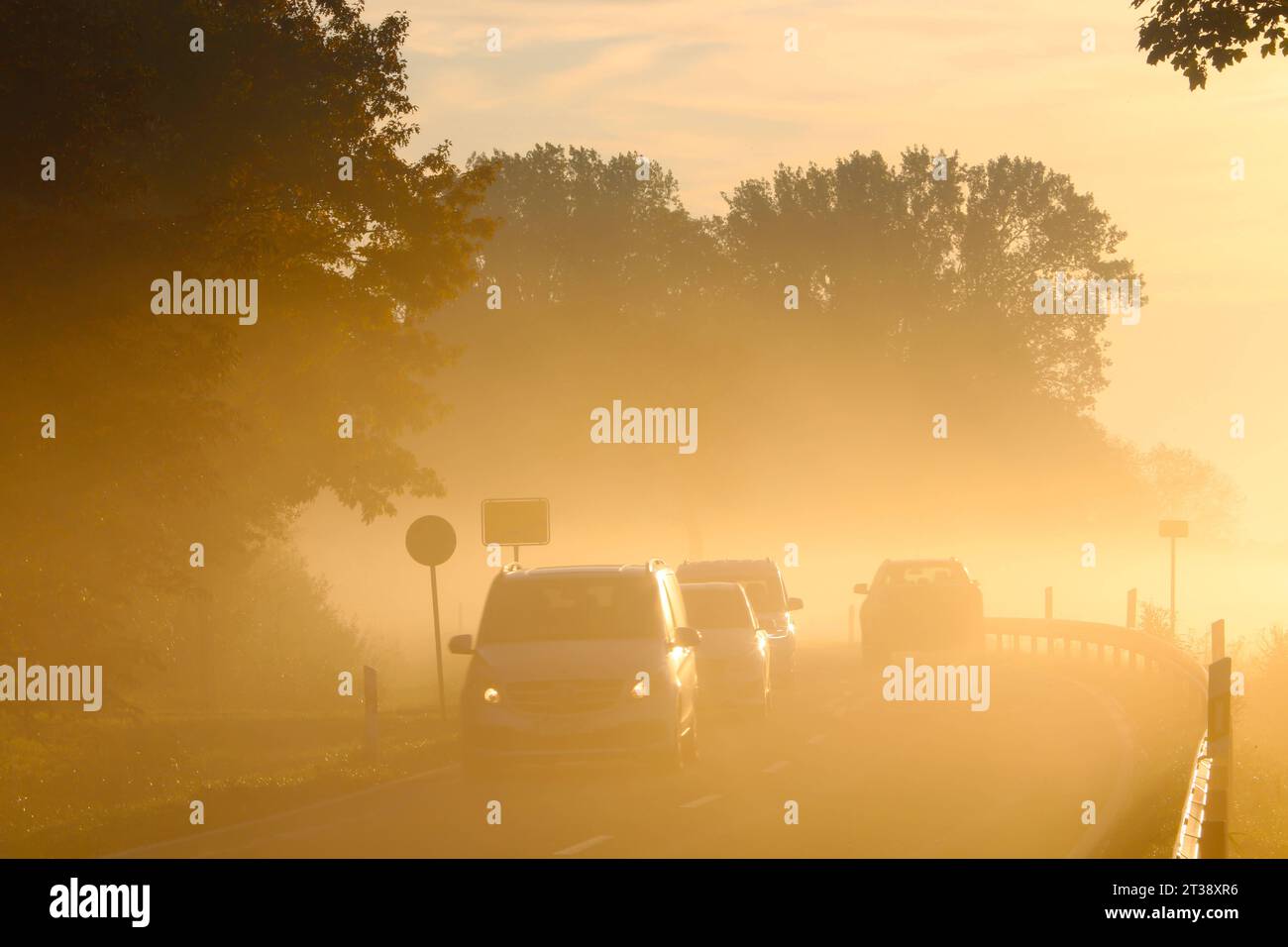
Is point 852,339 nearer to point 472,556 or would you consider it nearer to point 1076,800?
point 472,556

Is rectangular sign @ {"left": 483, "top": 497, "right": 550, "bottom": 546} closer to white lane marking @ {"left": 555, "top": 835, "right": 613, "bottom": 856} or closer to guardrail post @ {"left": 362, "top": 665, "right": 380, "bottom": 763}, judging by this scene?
guardrail post @ {"left": 362, "top": 665, "right": 380, "bottom": 763}

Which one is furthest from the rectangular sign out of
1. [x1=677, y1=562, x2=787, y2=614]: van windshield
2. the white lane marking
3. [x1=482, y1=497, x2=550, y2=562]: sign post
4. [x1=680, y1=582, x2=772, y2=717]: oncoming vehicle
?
the white lane marking

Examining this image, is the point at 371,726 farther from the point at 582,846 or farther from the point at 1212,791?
the point at 1212,791

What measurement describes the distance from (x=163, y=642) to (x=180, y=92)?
1119 cm

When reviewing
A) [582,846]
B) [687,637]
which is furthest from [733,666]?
[582,846]

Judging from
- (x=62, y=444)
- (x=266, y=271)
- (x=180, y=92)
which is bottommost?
(x=62, y=444)

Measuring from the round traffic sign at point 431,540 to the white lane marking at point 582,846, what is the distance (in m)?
11.8

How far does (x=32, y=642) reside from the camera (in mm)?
22500

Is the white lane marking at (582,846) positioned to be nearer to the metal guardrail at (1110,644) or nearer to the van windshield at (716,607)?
the metal guardrail at (1110,644)

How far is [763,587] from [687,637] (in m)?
11.3

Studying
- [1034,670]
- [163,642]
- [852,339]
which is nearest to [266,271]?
[163,642]

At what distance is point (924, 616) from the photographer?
32375 mm

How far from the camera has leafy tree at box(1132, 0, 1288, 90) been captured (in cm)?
1498

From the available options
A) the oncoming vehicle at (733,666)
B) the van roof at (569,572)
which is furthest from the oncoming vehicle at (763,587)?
the van roof at (569,572)
